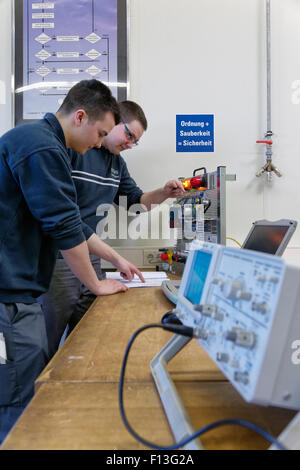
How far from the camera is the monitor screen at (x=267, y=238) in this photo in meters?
1.05

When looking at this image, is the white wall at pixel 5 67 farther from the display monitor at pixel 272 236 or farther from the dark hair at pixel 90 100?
the display monitor at pixel 272 236

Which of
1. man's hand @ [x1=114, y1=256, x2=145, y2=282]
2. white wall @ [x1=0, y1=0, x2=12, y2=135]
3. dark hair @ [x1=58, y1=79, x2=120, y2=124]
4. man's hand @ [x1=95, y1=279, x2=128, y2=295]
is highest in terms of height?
white wall @ [x1=0, y1=0, x2=12, y2=135]

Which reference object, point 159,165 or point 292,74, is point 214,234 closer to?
point 159,165

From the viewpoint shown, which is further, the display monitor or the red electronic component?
the red electronic component

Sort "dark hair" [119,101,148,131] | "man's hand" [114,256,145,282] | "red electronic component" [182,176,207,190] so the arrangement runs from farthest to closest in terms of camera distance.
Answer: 1. "dark hair" [119,101,148,131]
2. "red electronic component" [182,176,207,190]
3. "man's hand" [114,256,145,282]

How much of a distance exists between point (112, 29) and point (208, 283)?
6.57 feet

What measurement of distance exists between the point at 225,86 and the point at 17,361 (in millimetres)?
1899

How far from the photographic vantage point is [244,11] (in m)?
1.96

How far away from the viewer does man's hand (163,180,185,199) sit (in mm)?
1694

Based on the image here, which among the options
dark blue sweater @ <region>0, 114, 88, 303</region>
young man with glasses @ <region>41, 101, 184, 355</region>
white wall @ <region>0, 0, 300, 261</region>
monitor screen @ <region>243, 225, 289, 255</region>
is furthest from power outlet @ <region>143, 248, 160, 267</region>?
dark blue sweater @ <region>0, 114, 88, 303</region>

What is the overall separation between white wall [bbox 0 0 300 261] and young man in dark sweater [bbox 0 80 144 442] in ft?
3.44

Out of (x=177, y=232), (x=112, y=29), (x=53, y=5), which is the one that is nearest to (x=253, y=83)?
(x=112, y=29)

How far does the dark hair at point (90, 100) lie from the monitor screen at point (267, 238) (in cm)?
72

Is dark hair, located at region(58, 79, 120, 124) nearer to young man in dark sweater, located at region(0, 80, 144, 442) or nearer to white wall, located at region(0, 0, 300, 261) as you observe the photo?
young man in dark sweater, located at region(0, 80, 144, 442)
